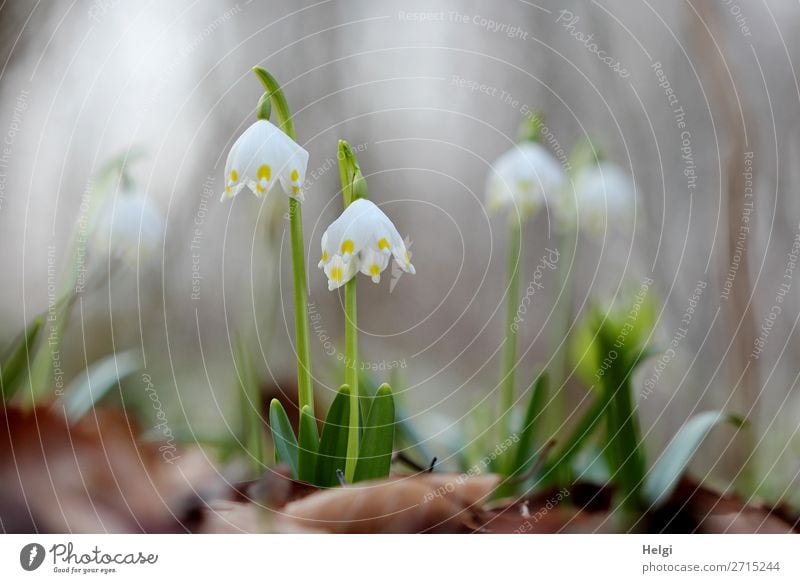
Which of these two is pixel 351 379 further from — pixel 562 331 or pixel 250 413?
pixel 562 331

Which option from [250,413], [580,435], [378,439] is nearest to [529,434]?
[580,435]

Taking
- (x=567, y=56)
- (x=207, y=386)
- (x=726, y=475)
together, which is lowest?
(x=726, y=475)

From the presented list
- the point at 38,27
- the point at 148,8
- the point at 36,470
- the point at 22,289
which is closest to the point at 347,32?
the point at 148,8

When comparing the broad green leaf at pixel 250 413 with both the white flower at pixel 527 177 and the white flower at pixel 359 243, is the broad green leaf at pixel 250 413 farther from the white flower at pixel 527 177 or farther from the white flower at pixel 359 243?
the white flower at pixel 527 177

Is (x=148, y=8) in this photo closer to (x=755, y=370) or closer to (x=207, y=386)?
(x=207, y=386)

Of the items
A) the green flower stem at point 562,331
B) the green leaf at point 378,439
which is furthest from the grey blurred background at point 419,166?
the green leaf at point 378,439
